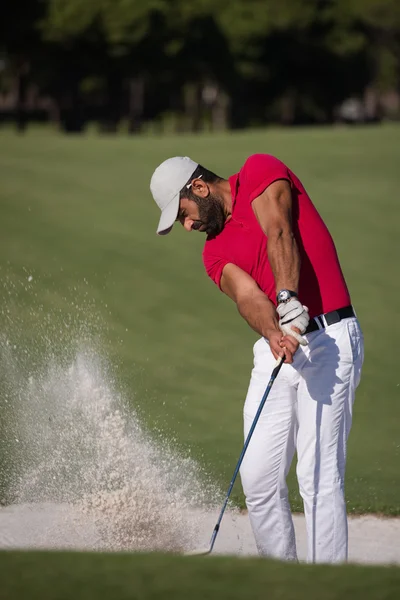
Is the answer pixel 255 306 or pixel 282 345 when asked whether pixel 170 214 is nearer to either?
pixel 255 306

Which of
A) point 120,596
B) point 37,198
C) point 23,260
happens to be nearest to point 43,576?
point 120,596

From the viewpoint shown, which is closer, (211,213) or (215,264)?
(211,213)

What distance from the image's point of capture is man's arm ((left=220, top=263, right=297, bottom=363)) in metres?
5.14

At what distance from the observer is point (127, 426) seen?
8.43 m

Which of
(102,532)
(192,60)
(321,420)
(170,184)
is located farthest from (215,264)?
(192,60)

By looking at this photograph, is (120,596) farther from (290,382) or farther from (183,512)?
(183,512)

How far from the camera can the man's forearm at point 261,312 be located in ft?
17.1

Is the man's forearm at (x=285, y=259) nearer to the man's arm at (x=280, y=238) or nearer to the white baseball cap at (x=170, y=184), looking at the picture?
the man's arm at (x=280, y=238)

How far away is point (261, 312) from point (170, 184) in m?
0.76

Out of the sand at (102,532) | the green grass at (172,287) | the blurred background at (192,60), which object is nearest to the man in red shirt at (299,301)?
the sand at (102,532)

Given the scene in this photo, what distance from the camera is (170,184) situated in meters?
5.35

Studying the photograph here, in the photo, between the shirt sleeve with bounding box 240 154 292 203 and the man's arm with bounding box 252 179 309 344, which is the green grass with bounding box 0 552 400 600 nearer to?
the man's arm with bounding box 252 179 309 344

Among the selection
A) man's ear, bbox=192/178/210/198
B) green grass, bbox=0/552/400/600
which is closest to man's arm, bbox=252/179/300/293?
man's ear, bbox=192/178/210/198

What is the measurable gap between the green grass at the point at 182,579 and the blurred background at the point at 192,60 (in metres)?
51.4
